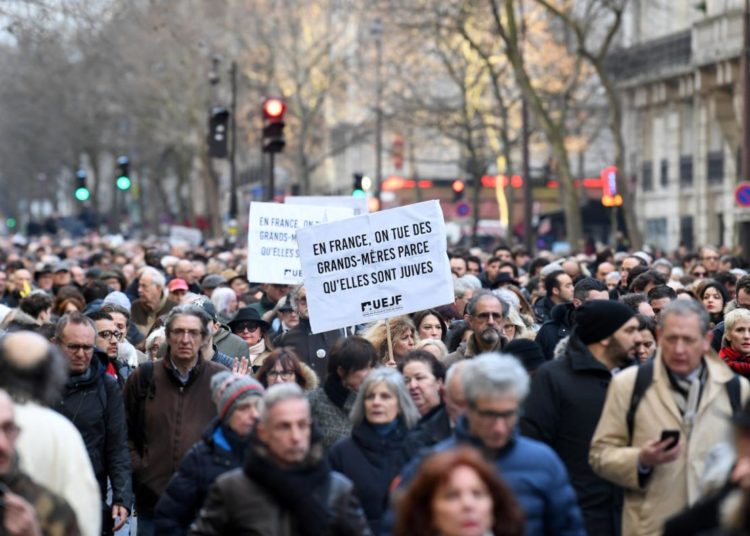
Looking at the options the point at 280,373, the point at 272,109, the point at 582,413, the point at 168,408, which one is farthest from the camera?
the point at 272,109

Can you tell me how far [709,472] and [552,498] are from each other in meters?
0.55

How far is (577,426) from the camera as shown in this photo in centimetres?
844

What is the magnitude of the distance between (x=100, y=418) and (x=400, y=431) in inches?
84.9

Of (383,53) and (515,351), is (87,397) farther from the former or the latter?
(383,53)

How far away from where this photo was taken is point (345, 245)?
11688 mm

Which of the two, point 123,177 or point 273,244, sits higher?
point 123,177

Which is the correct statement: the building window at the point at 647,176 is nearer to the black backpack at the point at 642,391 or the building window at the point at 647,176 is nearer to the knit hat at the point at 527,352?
the knit hat at the point at 527,352

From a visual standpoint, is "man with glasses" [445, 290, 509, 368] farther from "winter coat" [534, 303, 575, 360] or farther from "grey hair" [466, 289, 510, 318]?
"winter coat" [534, 303, 575, 360]

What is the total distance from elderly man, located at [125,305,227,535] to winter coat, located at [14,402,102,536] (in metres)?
2.58

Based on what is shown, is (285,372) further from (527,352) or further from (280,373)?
(527,352)

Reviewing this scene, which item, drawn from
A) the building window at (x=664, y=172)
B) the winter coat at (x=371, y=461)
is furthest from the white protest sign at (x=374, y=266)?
the building window at (x=664, y=172)

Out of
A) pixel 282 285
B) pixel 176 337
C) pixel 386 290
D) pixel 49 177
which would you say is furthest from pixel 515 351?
pixel 49 177

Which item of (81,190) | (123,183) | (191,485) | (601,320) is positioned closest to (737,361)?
(601,320)

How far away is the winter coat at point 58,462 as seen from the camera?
6.91 metres
